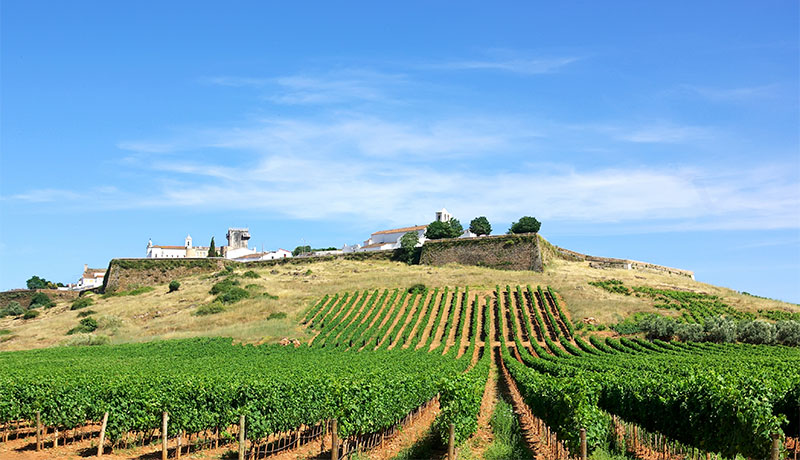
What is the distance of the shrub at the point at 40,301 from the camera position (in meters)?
88.5

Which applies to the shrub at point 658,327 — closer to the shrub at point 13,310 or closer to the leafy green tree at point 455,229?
the leafy green tree at point 455,229

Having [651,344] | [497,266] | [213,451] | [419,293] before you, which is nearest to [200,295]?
[419,293]

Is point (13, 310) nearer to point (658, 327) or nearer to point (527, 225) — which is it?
point (527, 225)

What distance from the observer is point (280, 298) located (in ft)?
227

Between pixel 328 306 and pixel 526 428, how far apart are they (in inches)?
1674

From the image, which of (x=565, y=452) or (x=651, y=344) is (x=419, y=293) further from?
(x=565, y=452)

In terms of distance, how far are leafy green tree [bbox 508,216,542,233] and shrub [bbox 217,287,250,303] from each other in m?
42.0

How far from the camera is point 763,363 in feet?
89.8

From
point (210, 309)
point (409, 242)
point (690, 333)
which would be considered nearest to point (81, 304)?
point (210, 309)

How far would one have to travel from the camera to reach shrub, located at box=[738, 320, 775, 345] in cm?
4411

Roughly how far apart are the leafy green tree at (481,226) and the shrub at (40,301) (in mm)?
62576

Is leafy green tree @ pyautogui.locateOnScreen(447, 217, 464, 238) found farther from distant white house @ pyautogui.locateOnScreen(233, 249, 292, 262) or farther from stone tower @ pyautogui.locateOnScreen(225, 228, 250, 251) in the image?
stone tower @ pyautogui.locateOnScreen(225, 228, 250, 251)

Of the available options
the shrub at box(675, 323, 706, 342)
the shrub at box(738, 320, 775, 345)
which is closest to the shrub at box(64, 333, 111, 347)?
the shrub at box(675, 323, 706, 342)

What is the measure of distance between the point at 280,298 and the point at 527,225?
40670 mm
